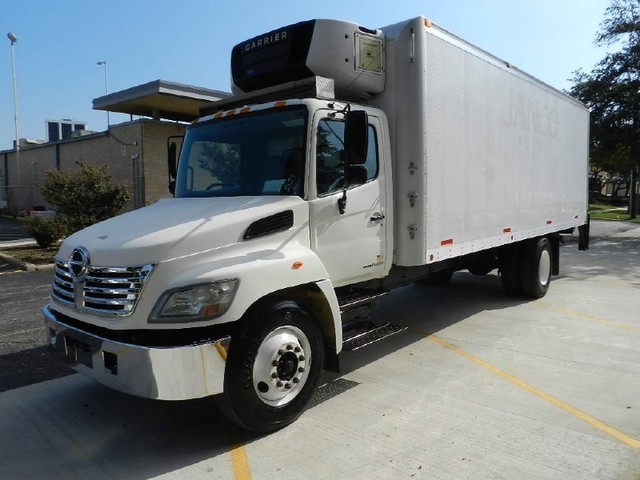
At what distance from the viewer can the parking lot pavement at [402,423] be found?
10.9 ft

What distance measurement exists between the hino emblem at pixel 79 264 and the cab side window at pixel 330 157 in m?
1.86

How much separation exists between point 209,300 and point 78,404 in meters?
2.10

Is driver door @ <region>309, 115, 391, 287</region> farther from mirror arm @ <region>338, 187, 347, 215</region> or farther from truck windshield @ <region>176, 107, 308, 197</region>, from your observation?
truck windshield @ <region>176, 107, 308, 197</region>

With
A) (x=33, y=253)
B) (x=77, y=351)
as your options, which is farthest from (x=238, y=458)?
(x=33, y=253)

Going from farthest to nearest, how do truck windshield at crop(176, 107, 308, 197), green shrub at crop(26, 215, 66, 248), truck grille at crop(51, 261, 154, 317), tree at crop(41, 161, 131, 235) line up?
green shrub at crop(26, 215, 66, 248) → tree at crop(41, 161, 131, 235) → truck windshield at crop(176, 107, 308, 197) → truck grille at crop(51, 261, 154, 317)

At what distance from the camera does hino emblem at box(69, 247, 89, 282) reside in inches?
140

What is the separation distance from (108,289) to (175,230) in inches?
23.5

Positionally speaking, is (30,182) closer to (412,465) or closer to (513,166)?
(513,166)

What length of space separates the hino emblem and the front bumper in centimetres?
44

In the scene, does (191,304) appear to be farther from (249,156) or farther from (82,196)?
(82,196)

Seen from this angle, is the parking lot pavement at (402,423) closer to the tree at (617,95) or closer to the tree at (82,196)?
the tree at (82,196)

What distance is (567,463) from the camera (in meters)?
3.29

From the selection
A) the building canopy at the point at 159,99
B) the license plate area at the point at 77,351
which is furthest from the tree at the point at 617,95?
the license plate area at the point at 77,351

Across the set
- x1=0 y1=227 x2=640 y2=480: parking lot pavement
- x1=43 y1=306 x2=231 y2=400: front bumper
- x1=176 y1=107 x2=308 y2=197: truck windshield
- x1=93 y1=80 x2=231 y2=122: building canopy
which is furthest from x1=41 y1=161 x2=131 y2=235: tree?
x1=43 y1=306 x2=231 y2=400: front bumper
